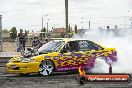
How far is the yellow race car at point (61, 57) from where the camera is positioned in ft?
46.8

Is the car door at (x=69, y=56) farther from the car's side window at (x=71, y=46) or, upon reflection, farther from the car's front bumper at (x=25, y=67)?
the car's front bumper at (x=25, y=67)

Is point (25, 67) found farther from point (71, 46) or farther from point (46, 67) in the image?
point (71, 46)

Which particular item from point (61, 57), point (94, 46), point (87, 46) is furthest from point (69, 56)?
point (94, 46)

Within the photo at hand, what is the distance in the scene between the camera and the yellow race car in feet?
46.8

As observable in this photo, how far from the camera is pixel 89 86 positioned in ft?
37.0

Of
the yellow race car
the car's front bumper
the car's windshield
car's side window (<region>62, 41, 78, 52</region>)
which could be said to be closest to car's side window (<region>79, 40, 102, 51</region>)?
the yellow race car

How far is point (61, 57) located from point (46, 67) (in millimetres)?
697

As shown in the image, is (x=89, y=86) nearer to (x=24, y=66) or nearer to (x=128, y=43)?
(x=24, y=66)

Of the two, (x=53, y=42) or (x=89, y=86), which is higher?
(x=53, y=42)

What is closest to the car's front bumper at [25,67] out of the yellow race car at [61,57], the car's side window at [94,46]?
the yellow race car at [61,57]

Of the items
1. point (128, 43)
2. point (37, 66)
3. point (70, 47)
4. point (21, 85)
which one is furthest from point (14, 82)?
point (128, 43)

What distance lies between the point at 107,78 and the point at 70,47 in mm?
7769

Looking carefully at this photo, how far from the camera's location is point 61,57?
14727 millimetres

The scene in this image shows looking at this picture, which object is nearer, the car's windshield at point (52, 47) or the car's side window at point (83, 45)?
the car's windshield at point (52, 47)
